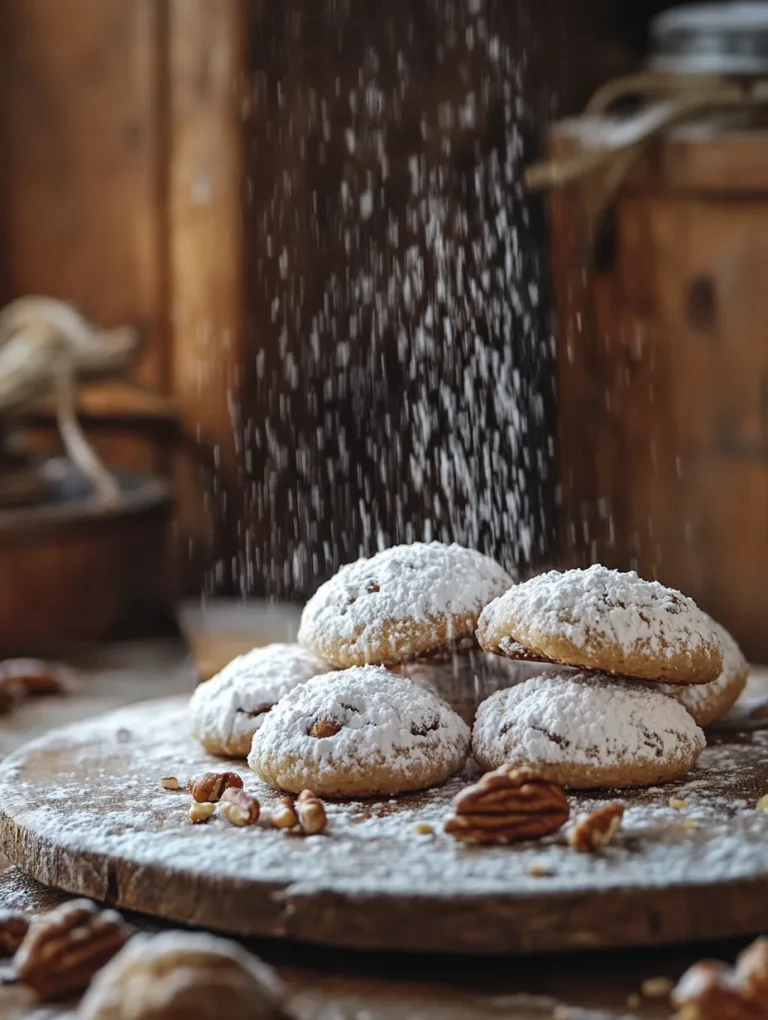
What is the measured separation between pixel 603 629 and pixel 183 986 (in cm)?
44

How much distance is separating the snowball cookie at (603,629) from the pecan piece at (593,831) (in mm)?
148

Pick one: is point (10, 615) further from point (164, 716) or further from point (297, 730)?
point (297, 730)

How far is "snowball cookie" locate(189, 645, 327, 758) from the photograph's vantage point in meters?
1.21

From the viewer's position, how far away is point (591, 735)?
3.56 ft

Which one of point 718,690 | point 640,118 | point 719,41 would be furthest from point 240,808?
point 719,41

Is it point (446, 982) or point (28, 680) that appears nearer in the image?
point (446, 982)

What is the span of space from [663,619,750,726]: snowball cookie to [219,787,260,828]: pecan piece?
1.16 ft

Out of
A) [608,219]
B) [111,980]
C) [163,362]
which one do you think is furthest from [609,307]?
[111,980]

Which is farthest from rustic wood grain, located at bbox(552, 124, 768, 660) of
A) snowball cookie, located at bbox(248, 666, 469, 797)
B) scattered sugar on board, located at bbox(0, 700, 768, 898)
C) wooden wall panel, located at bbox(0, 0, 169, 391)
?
snowball cookie, located at bbox(248, 666, 469, 797)

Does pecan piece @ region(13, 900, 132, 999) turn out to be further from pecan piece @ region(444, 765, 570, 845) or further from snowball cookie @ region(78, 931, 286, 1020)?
pecan piece @ region(444, 765, 570, 845)

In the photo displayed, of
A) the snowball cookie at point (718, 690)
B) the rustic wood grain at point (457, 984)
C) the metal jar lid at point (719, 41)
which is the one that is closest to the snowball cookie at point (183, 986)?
the rustic wood grain at point (457, 984)

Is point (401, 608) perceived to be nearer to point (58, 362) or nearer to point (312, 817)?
point (312, 817)

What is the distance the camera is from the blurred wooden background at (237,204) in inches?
104

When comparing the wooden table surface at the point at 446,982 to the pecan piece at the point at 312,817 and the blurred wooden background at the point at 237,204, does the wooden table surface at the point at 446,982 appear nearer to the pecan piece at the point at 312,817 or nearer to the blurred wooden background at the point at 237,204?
the pecan piece at the point at 312,817
